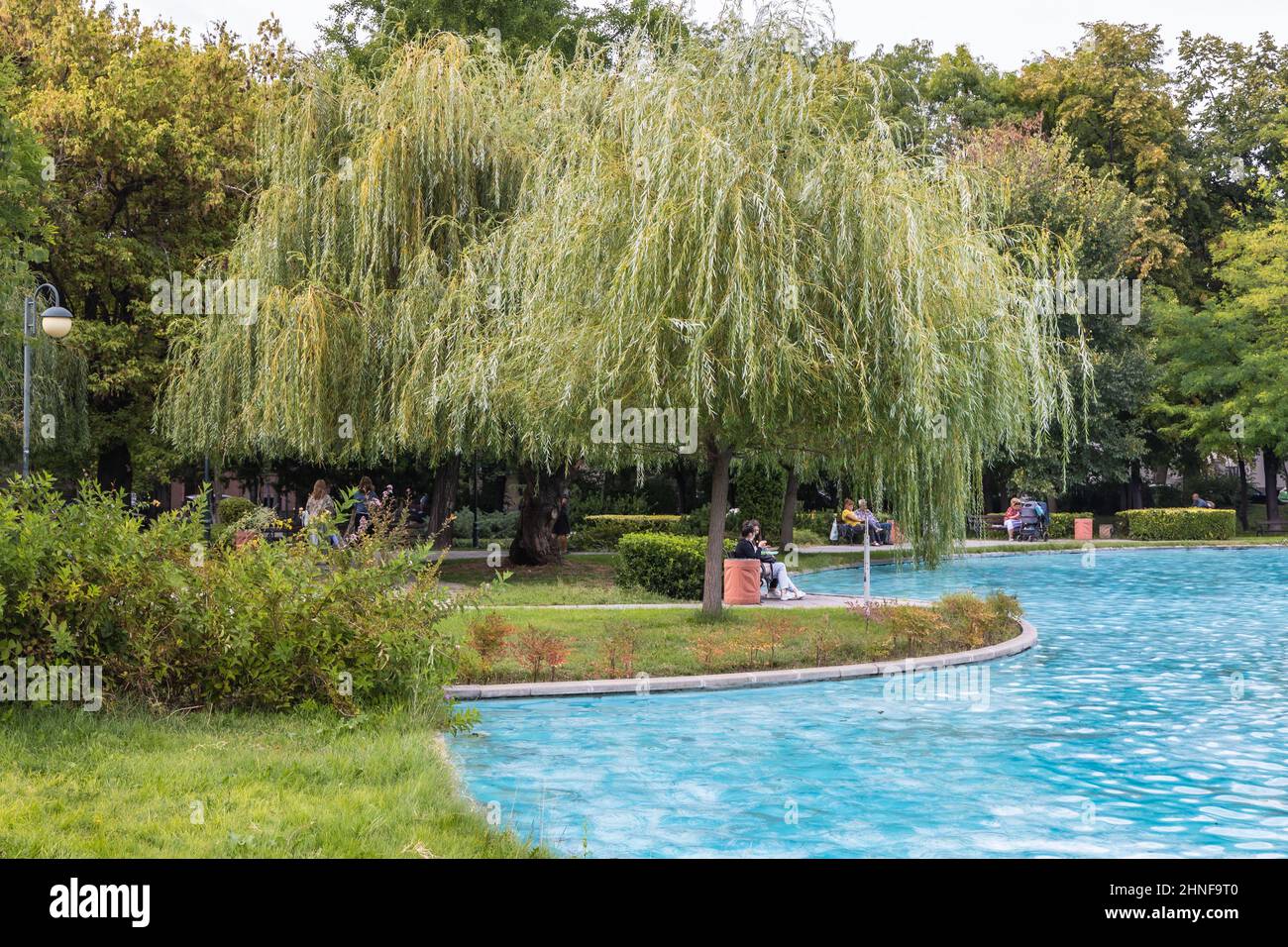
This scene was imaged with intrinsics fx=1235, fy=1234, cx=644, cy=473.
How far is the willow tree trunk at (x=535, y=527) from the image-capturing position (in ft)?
93.4

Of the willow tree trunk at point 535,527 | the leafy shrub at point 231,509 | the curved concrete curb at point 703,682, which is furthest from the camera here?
the leafy shrub at point 231,509

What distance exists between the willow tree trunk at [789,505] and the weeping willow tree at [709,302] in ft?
42.2

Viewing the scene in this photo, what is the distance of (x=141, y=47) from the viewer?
3338 cm

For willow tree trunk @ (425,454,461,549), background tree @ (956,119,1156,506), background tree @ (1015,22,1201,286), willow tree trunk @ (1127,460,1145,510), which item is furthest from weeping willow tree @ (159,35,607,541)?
willow tree trunk @ (1127,460,1145,510)

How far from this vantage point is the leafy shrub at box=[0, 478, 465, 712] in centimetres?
1039

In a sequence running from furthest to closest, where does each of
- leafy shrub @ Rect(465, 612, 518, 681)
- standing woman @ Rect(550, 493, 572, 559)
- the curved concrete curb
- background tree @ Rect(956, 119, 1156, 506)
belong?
background tree @ Rect(956, 119, 1156, 506) < standing woman @ Rect(550, 493, 572, 559) < leafy shrub @ Rect(465, 612, 518, 681) < the curved concrete curb

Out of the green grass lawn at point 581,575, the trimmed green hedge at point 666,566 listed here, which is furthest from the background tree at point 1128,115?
the trimmed green hedge at point 666,566

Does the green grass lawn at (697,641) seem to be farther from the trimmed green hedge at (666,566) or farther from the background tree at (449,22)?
the background tree at (449,22)

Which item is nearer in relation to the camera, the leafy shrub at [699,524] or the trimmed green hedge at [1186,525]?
the leafy shrub at [699,524]

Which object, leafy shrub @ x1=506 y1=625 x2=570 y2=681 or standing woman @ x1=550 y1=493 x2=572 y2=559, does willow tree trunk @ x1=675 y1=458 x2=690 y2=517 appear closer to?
standing woman @ x1=550 y1=493 x2=572 y2=559

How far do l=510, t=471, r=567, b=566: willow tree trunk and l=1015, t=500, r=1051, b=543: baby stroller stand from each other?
20659 mm

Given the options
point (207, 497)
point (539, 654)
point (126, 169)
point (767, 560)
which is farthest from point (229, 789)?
point (126, 169)
